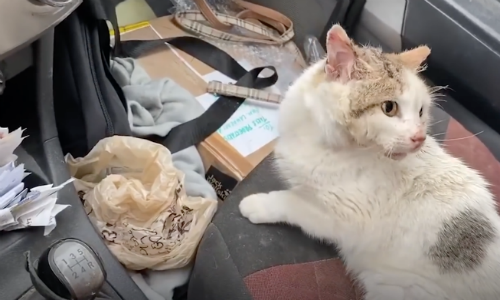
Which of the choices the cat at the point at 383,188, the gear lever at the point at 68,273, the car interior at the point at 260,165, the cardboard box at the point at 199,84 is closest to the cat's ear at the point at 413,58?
the cat at the point at 383,188

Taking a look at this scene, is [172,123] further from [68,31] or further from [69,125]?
[68,31]

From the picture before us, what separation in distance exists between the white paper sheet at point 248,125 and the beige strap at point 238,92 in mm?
17

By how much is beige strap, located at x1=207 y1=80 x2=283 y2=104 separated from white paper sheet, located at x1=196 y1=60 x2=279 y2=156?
0.02 metres

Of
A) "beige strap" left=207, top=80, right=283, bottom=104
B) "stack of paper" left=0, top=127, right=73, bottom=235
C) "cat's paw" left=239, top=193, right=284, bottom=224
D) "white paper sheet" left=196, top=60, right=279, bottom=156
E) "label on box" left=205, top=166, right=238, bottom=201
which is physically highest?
"stack of paper" left=0, top=127, right=73, bottom=235

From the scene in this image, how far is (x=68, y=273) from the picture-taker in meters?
0.87

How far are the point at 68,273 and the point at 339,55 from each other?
0.63m

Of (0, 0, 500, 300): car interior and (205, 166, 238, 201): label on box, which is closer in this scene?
(0, 0, 500, 300): car interior

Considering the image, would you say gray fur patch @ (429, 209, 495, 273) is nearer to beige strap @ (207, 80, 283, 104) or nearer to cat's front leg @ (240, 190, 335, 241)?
cat's front leg @ (240, 190, 335, 241)

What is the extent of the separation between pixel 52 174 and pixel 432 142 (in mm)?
838

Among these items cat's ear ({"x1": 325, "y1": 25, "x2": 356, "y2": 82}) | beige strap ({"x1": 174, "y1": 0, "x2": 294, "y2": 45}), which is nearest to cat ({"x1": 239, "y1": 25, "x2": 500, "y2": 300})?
cat's ear ({"x1": 325, "y1": 25, "x2": 356, "y2": 82})

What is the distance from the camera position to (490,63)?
57.9 inches

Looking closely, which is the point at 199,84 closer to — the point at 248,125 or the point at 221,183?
the point at 248,125

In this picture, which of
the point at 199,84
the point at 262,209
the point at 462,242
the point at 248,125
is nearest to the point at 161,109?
the point at 199,84

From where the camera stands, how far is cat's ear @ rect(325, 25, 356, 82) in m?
0.98
